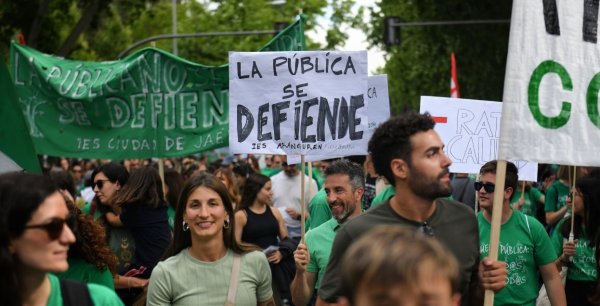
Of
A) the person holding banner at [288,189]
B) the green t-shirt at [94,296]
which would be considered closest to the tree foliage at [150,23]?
the person holding banner at [288,189]

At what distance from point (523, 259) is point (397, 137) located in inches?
85.5

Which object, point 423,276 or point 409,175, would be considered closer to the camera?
point 423,276

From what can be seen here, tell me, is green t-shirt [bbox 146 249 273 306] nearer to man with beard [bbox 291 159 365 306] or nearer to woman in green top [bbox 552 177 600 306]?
man with beard [bbox 291 159 365 306]

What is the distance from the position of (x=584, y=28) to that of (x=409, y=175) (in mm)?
1331

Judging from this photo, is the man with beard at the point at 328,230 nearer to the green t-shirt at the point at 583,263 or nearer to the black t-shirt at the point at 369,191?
the green t-shirt at the point at 583,263

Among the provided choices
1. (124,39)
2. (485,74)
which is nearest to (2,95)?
(485,74)

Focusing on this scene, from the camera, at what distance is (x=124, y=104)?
39.7 feet

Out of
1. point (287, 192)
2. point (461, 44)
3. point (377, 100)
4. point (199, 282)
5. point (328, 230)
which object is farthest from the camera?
point (461, 44)

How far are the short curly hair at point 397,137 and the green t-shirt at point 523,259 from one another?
1.99m

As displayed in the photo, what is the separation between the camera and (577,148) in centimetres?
577

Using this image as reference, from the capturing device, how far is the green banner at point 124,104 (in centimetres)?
1186

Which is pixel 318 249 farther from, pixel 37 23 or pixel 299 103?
pixel 37 23

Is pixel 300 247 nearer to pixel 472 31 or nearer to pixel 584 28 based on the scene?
pixel 584 28

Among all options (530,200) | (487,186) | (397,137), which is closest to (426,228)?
(397,137)
